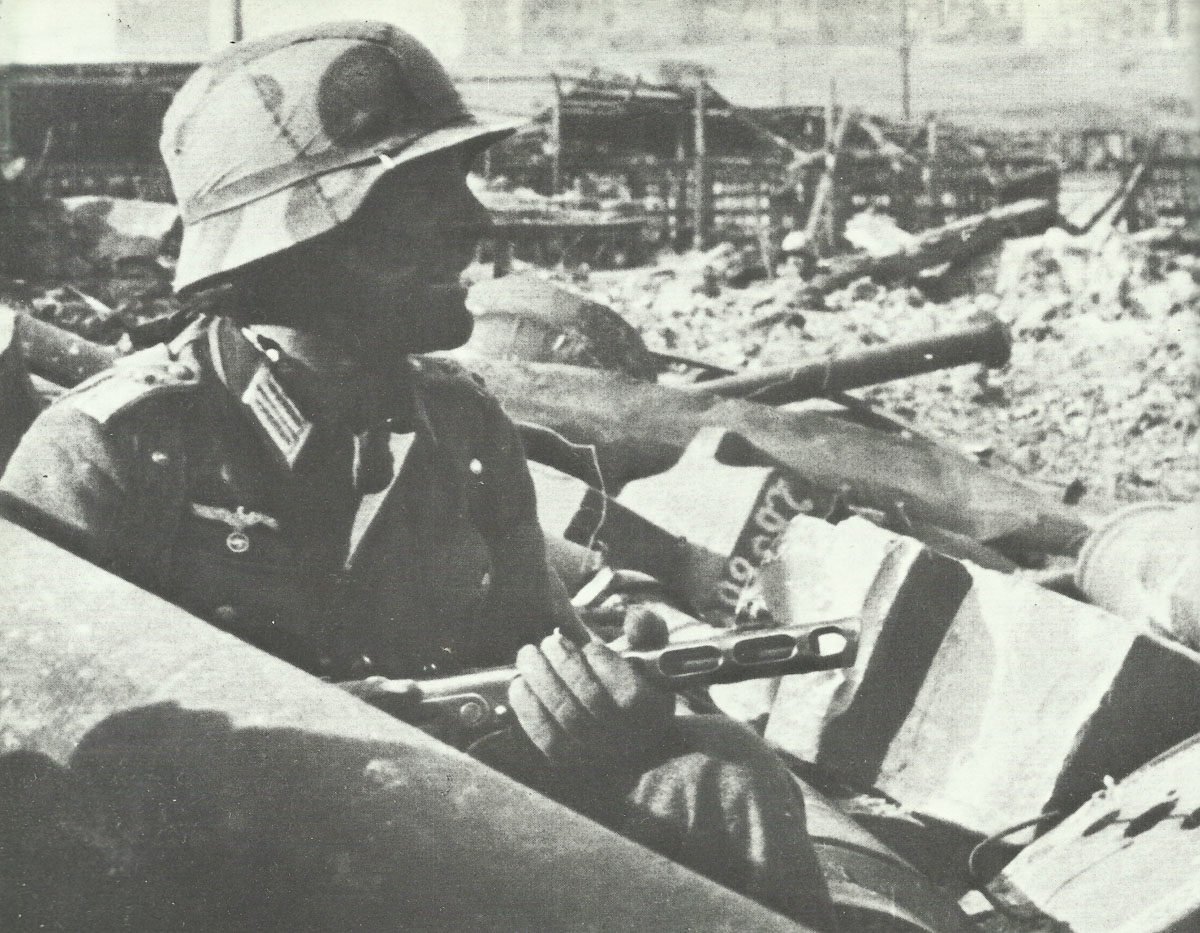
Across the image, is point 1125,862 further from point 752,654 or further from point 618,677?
point 618,677

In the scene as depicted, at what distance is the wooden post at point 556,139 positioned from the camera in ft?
42.7

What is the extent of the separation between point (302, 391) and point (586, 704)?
0.86 m

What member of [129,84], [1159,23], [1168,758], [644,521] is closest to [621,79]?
[129,84]

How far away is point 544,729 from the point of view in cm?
213

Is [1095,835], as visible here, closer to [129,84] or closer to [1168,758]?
[1168,758]

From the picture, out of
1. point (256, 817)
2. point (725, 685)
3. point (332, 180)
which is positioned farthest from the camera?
point (725, 685)

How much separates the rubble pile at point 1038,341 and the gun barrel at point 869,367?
222mm

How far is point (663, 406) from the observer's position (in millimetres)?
5367

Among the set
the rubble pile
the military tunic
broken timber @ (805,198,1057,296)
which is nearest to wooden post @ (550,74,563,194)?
the rubble pile

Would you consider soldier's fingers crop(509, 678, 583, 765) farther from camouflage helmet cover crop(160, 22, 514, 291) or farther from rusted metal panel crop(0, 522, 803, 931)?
camouflage helmet cover crop(160, 22, 514, 291)

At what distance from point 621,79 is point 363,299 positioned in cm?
1153

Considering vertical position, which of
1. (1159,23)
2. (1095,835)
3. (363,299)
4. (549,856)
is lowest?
(1095,835)

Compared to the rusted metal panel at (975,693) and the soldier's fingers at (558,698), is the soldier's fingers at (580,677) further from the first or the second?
the rusted metal panel at (975,693)

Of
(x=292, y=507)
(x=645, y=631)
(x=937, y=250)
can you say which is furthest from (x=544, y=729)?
(x=937, y=250)
